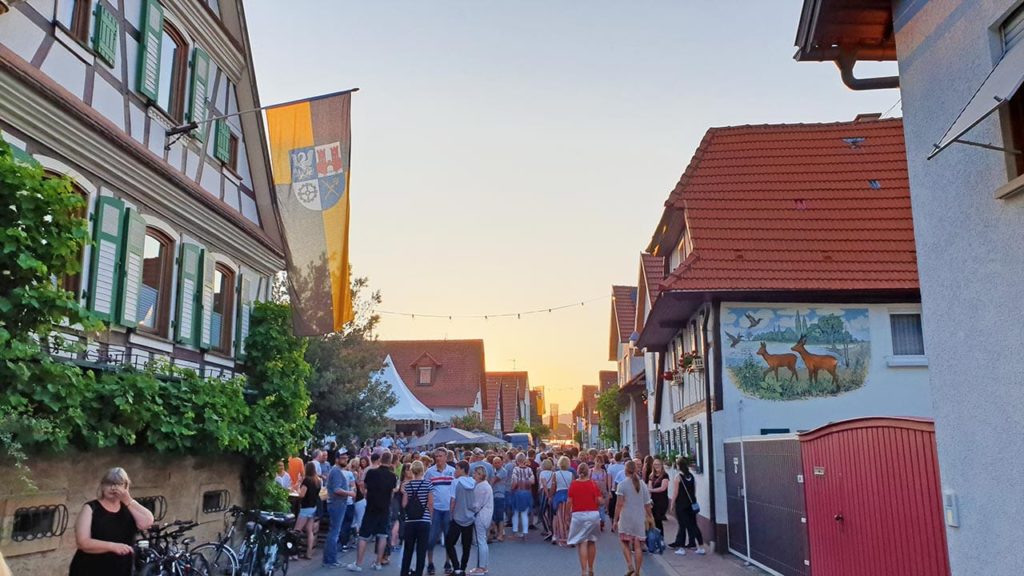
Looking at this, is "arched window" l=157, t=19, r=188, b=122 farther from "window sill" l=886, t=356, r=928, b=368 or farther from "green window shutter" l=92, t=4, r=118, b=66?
"window sill" l=886, t=356, r=928, b=368

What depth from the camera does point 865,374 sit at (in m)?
16.8

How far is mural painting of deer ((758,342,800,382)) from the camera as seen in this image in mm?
16734

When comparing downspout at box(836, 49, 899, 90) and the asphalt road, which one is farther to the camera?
the asphalt road

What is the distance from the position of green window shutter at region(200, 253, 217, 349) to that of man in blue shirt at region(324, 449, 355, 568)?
119 inches

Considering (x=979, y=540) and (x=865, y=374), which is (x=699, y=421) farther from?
(x=979, y=540)

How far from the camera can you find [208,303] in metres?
13.5

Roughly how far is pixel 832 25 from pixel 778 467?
23.3 feet

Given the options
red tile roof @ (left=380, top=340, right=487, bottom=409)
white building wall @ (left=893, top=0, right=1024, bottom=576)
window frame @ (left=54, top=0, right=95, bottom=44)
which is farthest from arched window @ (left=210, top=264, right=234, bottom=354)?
red tile roof @ (left=380, top=340, right=487, bottom=409)

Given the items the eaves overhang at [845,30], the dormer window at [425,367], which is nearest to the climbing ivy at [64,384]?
the eaves overhang at [845,30]

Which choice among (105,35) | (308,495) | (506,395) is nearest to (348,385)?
(308,495)

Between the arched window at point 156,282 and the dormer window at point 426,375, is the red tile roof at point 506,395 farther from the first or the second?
the arched window at point 156,282

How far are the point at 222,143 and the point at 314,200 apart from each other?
7.56ft

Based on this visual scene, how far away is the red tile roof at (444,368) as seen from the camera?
54.5m

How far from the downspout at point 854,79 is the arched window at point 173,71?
9045 millimetres
